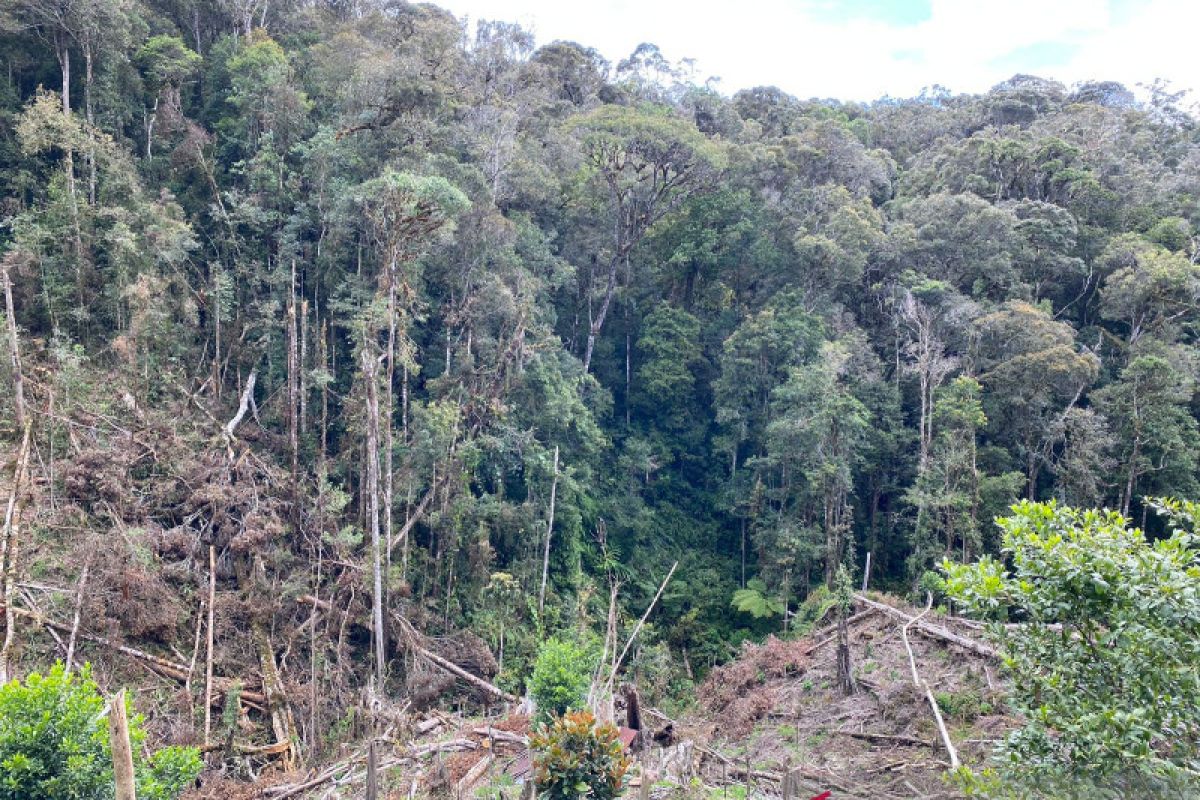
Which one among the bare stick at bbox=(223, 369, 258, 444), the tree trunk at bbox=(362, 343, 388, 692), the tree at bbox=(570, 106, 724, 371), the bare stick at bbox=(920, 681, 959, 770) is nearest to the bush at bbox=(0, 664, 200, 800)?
the tree trunk at bbox=(362, 343, 388, 692)

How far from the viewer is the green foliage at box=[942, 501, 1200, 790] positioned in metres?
4.42

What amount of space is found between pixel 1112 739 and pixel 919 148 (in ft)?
86.1

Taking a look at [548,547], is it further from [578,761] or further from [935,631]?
[578,761]

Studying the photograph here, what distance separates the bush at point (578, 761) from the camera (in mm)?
6453

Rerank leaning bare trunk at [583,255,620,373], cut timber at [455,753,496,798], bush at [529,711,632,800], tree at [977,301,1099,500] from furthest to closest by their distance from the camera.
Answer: leaning bare trunk at [583,255,620,373] < tree at [977,301,1099,500] < cut timber at [455,753,496,798] < bush at [529,711,632,800]

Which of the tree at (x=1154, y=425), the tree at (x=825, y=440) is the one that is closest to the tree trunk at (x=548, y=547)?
the tree at (x=825, y=440)

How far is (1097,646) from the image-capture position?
4812mm

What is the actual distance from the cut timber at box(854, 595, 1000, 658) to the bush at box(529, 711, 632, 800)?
542 cm

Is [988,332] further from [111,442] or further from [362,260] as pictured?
[111,442]

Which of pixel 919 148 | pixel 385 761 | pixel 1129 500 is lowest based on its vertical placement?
pixel 385 761

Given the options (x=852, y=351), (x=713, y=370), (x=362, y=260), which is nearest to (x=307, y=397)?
(x=362, y=260)

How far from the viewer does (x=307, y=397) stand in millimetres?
15219

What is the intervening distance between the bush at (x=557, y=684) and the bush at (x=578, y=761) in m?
1.65

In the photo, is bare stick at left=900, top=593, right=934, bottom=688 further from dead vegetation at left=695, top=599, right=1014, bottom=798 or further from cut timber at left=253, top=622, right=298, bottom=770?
cut timber at left=253, top=622, right=298, bottom=770
